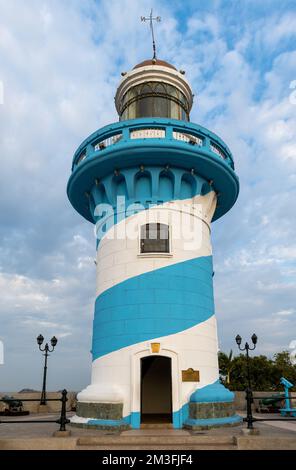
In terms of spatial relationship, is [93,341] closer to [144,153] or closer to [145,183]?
[145,183]

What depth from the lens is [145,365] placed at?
51.7 ft

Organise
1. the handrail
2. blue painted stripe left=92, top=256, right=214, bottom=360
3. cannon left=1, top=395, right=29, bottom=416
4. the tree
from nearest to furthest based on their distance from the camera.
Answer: blue painted stripe left=92, top=256, right=214, bottom=360, the handrail, cannon left=1, top=395, right=29, bottom=416, the tree

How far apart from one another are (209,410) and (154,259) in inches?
189

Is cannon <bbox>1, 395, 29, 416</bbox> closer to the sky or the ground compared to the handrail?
closer to the ground

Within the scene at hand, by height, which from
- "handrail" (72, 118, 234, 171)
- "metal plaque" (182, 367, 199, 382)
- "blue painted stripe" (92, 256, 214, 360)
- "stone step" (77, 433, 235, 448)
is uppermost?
"handrail" (72, 118, 234, 171)

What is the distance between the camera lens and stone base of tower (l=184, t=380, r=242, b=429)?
11.1 metres

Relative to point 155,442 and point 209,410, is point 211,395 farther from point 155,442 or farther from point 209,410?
point 155,442

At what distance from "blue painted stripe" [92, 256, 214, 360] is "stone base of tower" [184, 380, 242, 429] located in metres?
2.02

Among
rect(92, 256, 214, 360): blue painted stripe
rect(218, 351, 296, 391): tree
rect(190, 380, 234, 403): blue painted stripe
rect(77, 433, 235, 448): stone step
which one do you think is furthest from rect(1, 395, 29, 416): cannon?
rect(218, 351, 296, 391): tree

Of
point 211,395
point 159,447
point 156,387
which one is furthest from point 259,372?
point 159,447

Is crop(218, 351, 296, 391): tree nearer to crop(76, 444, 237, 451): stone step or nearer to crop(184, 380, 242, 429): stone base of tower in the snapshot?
crop(184, 380, 242, 429): stone base of tower
